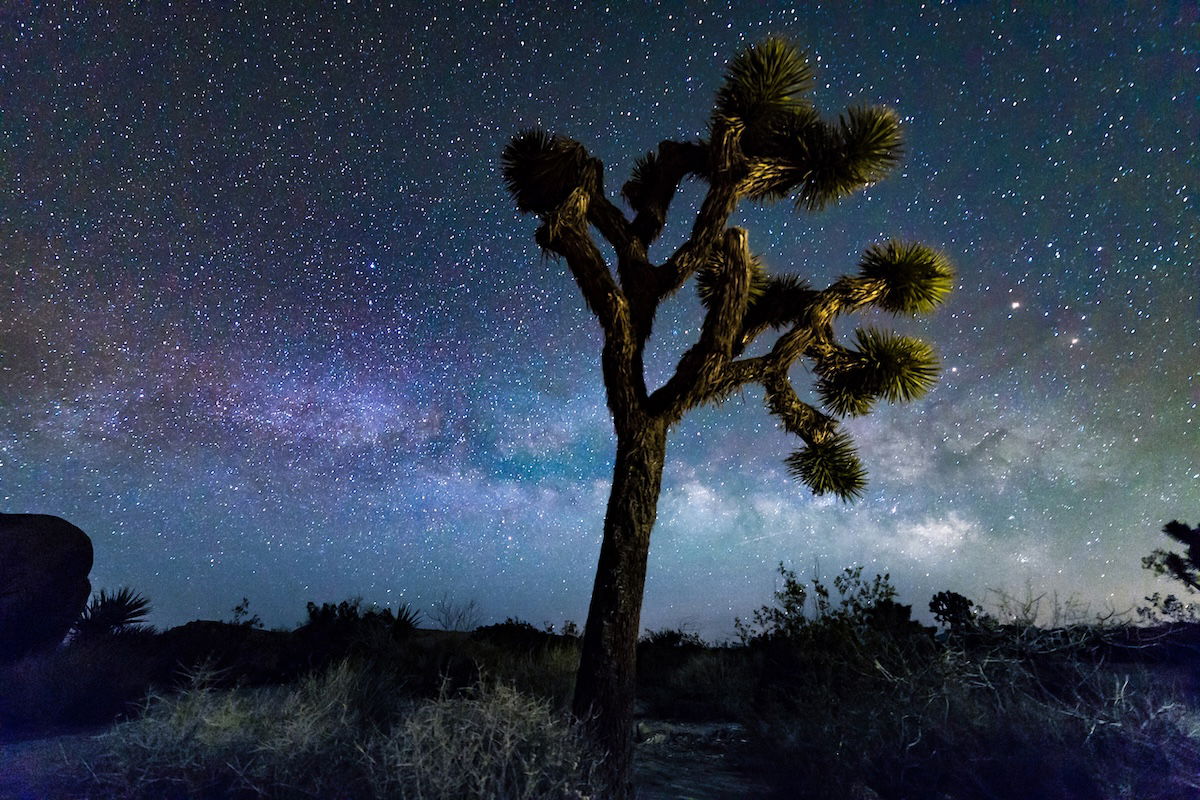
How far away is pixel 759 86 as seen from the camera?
846cm

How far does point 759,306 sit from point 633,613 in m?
5.32

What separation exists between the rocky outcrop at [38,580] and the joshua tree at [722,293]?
32.6 ft

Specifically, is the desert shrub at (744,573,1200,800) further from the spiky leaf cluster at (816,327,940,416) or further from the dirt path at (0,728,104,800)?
the dirt path at (0,728,104,800)

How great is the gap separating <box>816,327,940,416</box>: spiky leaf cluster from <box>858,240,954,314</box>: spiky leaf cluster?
67 cm

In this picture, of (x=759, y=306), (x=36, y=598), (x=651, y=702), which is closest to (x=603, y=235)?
(x=759, y=306)

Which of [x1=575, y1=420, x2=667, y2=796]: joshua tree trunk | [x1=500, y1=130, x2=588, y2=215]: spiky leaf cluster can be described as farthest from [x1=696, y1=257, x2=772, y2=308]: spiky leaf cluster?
[x1=575, y1=420, x2=667, y2=796]: joshua tree trunk

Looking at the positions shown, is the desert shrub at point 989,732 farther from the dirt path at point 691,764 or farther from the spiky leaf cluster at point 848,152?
the spiky leaf cluster at point 848,152

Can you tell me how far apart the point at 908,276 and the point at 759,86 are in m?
3.46

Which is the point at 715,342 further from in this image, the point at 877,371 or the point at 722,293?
the point at 877,371

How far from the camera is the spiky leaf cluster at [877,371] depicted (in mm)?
9797

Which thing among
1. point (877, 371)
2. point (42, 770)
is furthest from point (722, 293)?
point (42, 770)

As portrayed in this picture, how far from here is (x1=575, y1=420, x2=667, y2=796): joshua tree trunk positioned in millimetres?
6344

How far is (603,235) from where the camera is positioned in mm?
8773

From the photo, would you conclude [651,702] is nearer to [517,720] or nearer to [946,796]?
[946,796]
